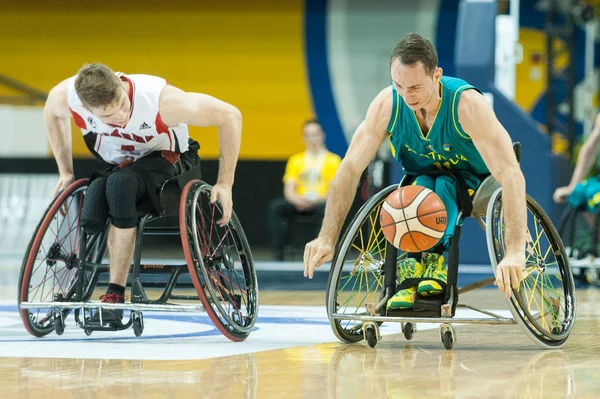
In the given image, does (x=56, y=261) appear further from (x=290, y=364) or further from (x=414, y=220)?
(x=414, y=220)

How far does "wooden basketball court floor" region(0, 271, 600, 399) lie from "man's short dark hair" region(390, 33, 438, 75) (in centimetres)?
94

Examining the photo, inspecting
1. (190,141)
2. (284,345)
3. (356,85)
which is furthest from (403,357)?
(356,85)

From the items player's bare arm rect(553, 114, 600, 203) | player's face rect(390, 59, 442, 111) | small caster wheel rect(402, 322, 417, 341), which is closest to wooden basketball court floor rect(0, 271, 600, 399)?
small caster wheel rect(402, 322, 417, 341)

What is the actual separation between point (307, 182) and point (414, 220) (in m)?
5.97

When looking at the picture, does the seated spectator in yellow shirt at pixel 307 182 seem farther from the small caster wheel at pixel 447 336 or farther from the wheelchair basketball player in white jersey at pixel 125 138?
the small caster wheel at pixel 447 336

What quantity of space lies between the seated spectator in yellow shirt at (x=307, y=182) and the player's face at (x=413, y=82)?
559 centimetres

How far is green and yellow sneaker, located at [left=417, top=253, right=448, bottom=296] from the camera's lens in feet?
11.3

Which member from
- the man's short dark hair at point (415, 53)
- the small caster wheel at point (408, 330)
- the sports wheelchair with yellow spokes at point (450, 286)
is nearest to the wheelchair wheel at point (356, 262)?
the sports wheelchair with yellow spokes at point (450, 286)

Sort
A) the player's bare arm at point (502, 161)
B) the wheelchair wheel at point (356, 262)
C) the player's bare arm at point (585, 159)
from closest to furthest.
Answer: the player's bare arm at point (502, 161)
the wheelchair wheel at point (356, 262)
the player's bare arm at point (585, 159)

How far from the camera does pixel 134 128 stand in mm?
3838

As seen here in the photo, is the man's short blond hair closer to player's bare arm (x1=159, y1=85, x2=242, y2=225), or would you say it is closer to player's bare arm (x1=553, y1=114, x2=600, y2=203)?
player's bare arm (x1=159, y1=85, x2=242, y2=225)

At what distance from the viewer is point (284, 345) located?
3590 mm

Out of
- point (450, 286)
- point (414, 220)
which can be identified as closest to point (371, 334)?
point (450, 286)

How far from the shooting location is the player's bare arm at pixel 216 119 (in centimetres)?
385
